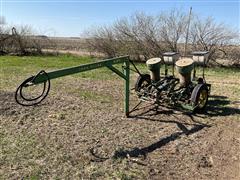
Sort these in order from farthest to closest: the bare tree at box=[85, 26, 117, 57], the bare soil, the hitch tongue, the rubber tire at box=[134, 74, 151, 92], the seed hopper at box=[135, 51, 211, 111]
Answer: the bare tree at box=[85, 26, 117, 57], the rubber tire at box=[134, 74, 151, 92], the hitch tongue, the seed hopper at box=[135, 51, 211, 111], the bare soil

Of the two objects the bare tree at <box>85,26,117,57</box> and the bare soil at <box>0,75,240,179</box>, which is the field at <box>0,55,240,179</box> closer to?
the bare soil at <box>0,75,240,179</box>

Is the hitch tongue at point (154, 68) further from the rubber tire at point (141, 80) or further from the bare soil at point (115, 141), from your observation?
the bare soil at point (115, 141)

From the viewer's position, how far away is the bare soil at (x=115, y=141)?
384 centimetres

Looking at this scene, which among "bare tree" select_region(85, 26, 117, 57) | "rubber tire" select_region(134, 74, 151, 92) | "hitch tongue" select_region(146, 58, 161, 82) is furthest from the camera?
"bare tree" select_region(85, 26, 117, 57)

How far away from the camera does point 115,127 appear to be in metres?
5.36

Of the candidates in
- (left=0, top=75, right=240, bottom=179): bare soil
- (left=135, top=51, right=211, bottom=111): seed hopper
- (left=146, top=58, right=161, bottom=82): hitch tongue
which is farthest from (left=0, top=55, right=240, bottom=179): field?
(left=146, top=58, right=161, bottom=82): hitch tongue

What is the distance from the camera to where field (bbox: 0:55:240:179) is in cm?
385

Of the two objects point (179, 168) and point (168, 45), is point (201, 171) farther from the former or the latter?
point (168, 45)

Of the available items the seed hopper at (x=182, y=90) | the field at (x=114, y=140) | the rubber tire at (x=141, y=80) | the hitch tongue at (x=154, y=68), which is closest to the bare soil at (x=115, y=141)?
the field at (x=114, y=140)

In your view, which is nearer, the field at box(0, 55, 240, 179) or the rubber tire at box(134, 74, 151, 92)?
the field at box(0, 55, 240, 179)

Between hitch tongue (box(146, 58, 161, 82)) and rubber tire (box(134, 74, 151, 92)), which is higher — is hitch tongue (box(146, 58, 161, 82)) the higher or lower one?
the higher one

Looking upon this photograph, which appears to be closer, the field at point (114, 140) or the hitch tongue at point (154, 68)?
the field at point (114, 140)

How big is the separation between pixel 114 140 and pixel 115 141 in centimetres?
4

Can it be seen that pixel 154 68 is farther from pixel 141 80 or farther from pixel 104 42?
pixel 104 42
